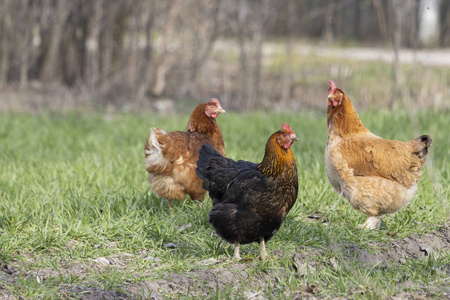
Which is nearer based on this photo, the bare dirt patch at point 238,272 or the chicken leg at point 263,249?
the bare dirt patch at point 238,272

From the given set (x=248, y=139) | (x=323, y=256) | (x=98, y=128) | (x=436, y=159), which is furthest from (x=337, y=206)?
(x=98, y=128)

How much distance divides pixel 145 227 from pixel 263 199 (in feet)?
3.59

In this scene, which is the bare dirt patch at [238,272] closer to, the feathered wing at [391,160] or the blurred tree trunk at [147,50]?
the feathered wing at [391,160]

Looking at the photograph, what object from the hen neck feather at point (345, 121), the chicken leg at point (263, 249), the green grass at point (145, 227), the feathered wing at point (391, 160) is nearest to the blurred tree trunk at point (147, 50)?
the green grass at point (145, 227)

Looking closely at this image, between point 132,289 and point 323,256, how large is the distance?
1299mm

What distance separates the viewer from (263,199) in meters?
3.38

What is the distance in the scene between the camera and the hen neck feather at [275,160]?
133 inches

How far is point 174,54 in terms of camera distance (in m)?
12.1

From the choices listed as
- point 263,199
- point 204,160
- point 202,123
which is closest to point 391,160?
point 263,199

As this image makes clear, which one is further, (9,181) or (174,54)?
(174,54)

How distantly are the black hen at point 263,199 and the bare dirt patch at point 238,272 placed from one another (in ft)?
0.76

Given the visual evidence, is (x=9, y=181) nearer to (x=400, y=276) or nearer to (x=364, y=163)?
(x=364, y=163)


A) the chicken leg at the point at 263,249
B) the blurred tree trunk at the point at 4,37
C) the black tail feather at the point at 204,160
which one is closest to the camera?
the chicken leg at the point at 263,249

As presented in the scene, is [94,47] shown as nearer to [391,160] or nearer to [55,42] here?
[55,42]
